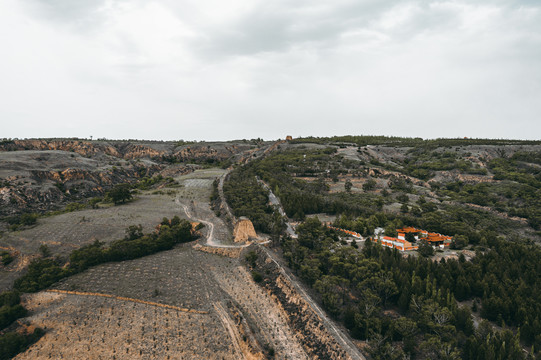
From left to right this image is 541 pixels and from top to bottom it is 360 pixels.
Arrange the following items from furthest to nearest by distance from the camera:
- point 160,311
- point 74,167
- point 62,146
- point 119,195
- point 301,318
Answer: point 62,146 < point 74,167 < point 119,195 < point 160,311 < point 301,318

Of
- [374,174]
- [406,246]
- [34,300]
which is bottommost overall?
[34,300]

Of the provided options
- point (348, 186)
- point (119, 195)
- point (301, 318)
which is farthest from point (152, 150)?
point (301, 318)

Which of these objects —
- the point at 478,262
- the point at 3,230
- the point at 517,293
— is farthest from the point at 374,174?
the point at 3,230

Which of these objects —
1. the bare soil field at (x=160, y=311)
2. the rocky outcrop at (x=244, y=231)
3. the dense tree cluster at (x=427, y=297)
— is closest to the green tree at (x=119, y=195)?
the bare soil field at (x=160, y=311)

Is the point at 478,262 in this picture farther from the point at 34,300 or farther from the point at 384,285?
the point at 34,300

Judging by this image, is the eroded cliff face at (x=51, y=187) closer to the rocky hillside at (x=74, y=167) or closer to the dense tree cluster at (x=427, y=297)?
the rocky hillside at (x=74, y=167)

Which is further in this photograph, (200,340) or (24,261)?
(24,261)

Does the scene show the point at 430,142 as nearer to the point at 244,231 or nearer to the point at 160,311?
the point at 244,231

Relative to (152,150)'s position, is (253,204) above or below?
below
